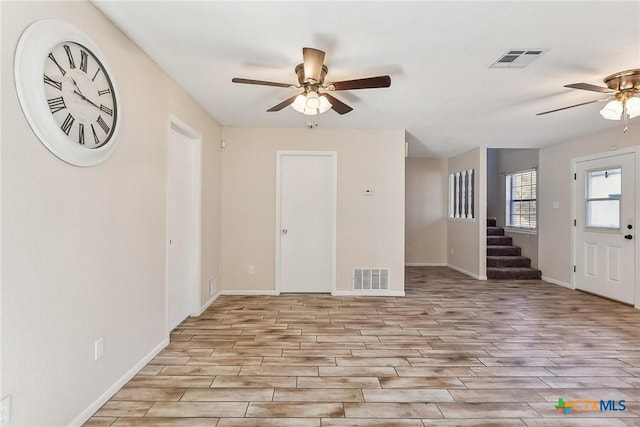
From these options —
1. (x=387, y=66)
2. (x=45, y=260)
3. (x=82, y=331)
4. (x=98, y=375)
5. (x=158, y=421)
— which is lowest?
(x=158, y=421)

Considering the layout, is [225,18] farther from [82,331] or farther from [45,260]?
[82,331]

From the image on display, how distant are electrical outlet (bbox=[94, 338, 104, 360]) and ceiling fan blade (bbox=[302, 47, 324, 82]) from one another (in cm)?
222

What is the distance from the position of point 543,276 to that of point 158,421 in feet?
20.9

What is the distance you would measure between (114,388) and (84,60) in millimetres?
2019

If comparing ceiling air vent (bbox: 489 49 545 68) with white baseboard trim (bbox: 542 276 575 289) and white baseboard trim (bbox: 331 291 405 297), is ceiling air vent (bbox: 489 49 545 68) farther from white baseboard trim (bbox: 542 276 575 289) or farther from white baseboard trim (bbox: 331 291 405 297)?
white baseboard trim (bbox: 542 276 575 289)

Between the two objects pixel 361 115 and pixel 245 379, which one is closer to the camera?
pixel 245 379

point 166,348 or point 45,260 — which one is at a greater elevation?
point 45,260

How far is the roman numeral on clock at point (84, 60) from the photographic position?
1.78 meters

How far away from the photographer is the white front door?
4318mm

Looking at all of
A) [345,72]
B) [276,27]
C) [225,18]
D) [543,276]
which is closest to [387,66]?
[345,72]

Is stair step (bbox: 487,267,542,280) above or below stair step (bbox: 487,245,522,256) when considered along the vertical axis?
below

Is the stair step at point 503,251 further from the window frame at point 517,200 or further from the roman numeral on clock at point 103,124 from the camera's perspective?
the roman numeral on clock at point 103,124

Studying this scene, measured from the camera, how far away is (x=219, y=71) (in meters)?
2.75

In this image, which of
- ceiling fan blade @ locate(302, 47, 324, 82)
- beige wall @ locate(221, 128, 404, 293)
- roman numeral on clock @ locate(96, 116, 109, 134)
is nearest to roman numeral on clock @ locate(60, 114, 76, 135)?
roman numeral on clock @ locate(96, 116, 109, 134)
